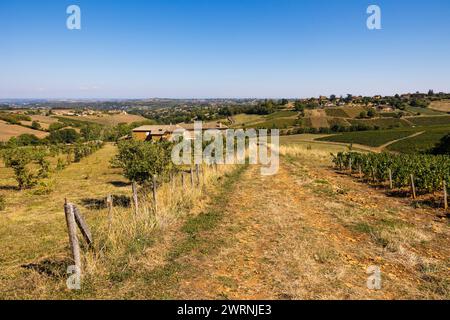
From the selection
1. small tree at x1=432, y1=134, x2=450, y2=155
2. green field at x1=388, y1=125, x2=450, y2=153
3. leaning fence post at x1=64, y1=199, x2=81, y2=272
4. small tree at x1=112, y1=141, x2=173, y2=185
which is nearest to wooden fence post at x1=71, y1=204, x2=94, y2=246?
leaning fence post at x1=64, y1=199, x2=81, y2=272

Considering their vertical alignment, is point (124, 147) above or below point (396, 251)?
above

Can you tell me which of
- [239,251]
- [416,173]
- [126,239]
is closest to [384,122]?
[416,173]

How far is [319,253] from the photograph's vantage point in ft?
22.9

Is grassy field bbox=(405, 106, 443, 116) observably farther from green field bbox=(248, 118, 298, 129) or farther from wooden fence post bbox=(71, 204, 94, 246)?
wooden fence post bbox=(71, 204, 94, 246)

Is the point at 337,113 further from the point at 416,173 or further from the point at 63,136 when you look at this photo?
the point at 416,173

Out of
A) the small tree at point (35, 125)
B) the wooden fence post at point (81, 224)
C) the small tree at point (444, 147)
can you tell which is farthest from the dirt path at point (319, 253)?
the small tree at point (35, 125)

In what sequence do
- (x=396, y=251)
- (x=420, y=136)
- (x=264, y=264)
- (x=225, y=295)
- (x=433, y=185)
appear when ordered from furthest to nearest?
(x=420, y=136), (x=433, y=185), (x=396, y=251), (x=264, y=264), (x=225, y=295)

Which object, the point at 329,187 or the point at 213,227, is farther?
the point at 329,187

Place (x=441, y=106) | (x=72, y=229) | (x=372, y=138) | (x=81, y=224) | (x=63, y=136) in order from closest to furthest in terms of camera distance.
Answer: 1. (x=72, y=229)
2. (x=81, y=224)
3. (x=372, y=138)
4. (x=63, y=136)
5. (x=441, y=106)

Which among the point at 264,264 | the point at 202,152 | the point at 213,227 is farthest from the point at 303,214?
the point at 202,152

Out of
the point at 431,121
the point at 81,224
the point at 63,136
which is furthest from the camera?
the point at 63,136

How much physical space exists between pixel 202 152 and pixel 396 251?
23.5 metres

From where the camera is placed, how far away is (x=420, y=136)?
213 ft
